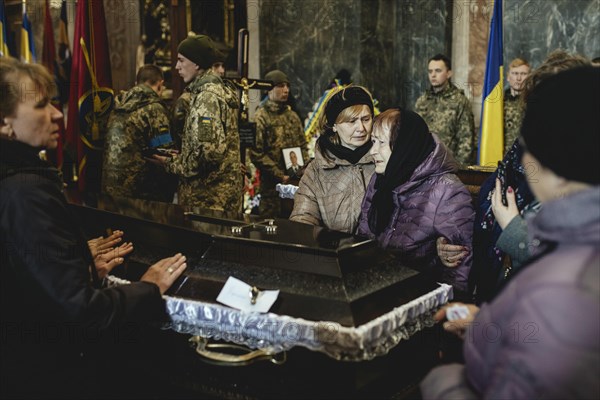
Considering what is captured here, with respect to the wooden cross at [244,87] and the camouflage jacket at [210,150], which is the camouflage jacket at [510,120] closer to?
the wooden cross at [244,87]

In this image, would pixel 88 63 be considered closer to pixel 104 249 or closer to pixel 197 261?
pixel 104 249

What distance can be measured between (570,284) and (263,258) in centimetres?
116

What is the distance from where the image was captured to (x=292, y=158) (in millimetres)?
5988

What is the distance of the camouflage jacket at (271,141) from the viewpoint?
612 cm

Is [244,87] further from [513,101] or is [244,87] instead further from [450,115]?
[513,101]

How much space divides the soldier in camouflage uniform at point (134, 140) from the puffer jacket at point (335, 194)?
2038mm

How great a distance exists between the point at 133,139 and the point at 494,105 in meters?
3.11

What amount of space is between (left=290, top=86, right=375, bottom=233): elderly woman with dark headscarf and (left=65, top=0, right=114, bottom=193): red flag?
103 inches

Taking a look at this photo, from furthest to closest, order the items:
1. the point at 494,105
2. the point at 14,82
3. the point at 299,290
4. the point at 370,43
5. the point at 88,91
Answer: the point at 370,43 < the point at 494,105 < the point at 88,91 < the point at 299,290 < the point at 14,82

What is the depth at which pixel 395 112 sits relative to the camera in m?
2.62

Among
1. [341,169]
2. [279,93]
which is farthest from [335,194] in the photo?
[279,93]

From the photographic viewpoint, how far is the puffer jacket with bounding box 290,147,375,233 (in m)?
2.97

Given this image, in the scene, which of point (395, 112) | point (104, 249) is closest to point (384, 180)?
point (395, 112)

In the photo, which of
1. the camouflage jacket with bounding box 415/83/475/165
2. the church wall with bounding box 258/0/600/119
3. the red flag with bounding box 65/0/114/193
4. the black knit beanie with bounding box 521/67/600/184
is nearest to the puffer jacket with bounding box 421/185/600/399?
the black knit beanie with bounding box 521/67/600/184
